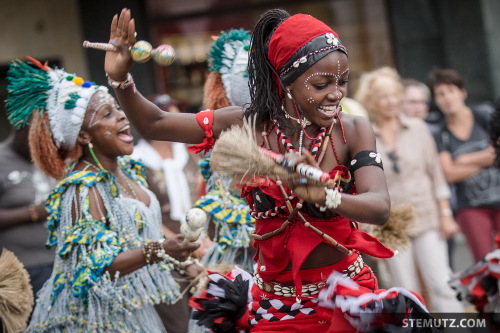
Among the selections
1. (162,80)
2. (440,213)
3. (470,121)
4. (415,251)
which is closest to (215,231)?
(415,251)

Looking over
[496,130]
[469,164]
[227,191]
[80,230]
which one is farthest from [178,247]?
[469,164]

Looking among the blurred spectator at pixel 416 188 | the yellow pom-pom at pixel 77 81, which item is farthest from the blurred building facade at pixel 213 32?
the yellow pom-pom at pixel 77 81

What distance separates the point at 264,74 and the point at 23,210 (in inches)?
118

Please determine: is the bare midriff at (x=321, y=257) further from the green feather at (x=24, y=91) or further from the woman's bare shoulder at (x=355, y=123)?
the green feather at (x=24, y=91)

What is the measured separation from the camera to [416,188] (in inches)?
205

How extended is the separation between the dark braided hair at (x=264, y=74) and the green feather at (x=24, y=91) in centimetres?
164

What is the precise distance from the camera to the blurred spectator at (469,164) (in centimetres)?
528

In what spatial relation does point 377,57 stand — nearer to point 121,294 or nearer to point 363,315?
point 121,294

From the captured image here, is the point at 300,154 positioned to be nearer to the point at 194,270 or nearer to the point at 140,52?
the point at 140,52

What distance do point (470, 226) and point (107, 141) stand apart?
3627mm

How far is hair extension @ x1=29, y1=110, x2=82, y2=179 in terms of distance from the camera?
11.5ft

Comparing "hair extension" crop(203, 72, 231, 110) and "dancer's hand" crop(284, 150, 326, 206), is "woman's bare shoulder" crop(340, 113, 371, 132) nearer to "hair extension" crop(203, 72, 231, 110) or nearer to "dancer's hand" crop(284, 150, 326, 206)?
"dancer's hand" crop(284, 150, 326, 206)

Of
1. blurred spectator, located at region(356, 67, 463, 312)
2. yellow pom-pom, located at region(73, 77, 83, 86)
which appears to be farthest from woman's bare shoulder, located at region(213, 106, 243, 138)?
blurred spectator, located at region(356, 67, 463, 312)

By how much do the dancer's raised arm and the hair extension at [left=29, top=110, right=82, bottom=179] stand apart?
1273mm
